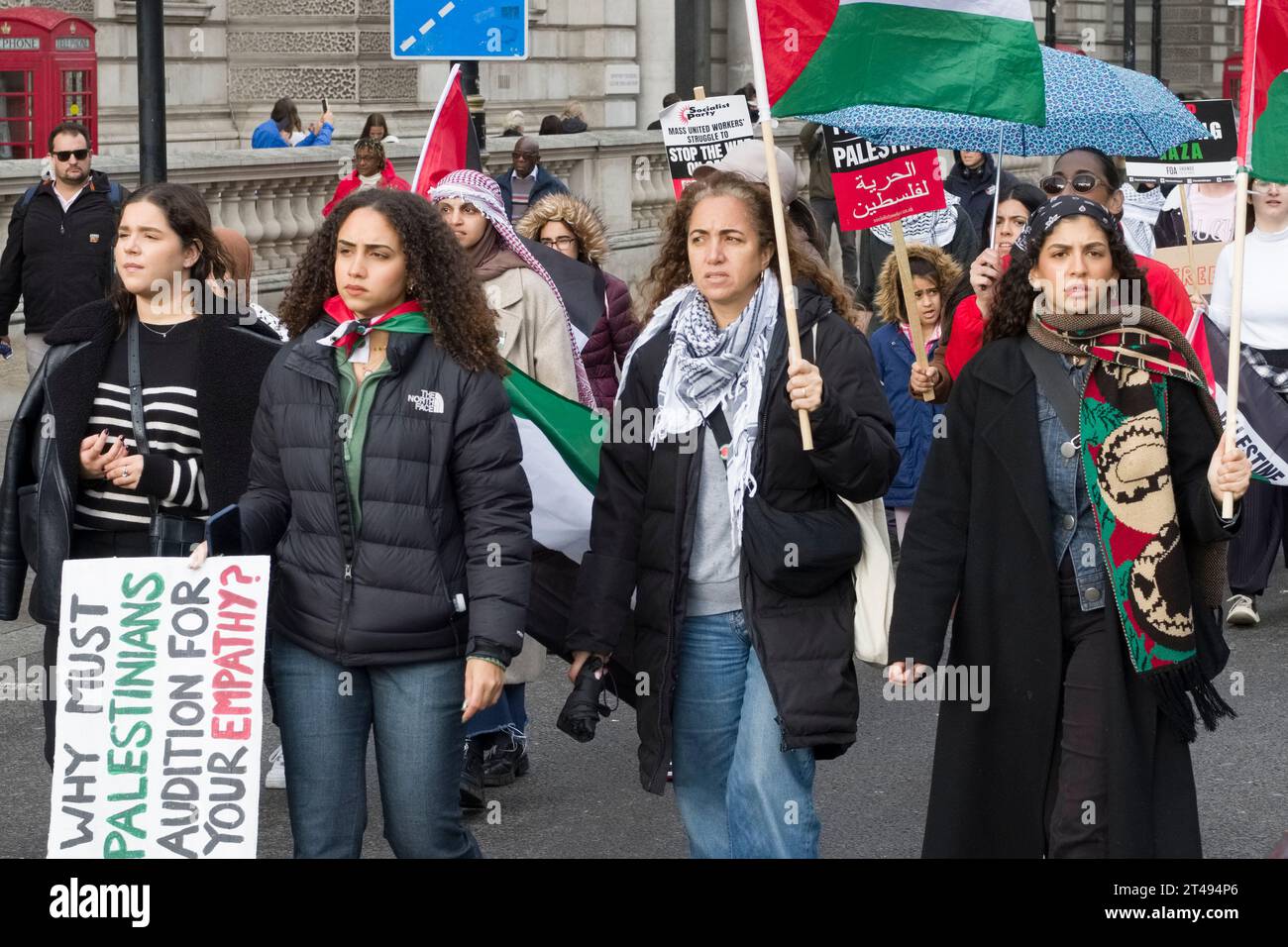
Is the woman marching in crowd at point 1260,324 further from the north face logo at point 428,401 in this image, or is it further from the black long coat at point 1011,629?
the north face logo at point 428,401

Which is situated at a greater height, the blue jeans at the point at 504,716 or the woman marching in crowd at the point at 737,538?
the woman marching in crowd at the point at 737,538

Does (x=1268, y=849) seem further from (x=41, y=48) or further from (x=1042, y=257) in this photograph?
(x=41, y=48)

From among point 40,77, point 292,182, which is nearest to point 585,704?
point 292,182

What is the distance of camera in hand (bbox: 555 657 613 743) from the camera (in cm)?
459

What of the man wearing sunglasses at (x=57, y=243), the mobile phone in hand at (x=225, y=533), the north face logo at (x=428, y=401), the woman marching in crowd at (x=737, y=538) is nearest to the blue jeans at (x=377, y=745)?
the mobile phone in hand at (x=225, y=533)

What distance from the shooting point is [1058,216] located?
468 centimetres

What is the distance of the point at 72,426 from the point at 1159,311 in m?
3.25

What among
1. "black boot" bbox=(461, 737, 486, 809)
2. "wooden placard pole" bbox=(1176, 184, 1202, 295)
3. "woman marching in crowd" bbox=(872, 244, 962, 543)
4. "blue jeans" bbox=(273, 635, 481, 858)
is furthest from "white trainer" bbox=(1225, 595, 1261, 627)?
"blue jeans" bbox=(273, 635, 481, 858)

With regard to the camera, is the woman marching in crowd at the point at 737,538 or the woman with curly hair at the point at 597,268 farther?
the woman with curly hair at the point at 597,268

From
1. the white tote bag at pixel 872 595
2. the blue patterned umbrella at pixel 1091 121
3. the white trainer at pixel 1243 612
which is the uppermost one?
the blue patterned umbrella at pixel 1091 121

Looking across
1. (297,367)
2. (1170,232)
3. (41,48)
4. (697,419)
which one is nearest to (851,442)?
(697,419)

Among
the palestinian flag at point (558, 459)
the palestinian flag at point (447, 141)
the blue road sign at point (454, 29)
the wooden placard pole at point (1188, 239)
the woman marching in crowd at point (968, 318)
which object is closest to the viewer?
the palestinian flag at point (558, 459)

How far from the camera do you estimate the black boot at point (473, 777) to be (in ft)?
20.2

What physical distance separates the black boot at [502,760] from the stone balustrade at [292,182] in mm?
5251
